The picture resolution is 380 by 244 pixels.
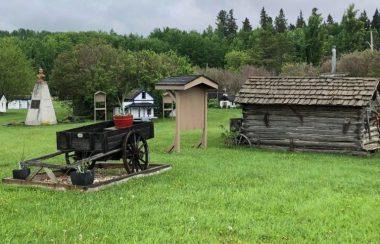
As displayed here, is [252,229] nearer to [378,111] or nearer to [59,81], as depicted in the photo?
[378,111]

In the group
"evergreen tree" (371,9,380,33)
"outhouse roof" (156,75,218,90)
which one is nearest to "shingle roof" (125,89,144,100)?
"outhouse roof" (156,75,218,90)

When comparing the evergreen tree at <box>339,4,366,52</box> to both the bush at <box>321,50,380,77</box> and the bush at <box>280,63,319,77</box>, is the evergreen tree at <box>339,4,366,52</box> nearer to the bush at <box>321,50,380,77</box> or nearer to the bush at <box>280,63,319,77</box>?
the bush at <box>280,63,319,77</box>

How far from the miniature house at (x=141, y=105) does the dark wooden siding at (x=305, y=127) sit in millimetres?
21160

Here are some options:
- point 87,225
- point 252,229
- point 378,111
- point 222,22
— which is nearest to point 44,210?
point 87,225

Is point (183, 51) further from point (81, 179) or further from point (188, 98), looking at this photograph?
point (81, 179)

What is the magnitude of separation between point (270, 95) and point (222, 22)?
145743 millimetres

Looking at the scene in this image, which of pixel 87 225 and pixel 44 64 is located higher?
pixel 44 64

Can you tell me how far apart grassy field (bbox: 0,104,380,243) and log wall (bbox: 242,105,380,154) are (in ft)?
16.6

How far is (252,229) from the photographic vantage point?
8.02m

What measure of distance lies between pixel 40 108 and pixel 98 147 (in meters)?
29.4

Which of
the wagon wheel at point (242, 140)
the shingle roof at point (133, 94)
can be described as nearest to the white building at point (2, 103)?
the shingle roof at point (133, 94)

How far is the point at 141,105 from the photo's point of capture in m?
42.5

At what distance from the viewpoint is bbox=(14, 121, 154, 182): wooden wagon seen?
1240 centimetres

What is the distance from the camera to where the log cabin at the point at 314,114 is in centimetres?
2009
